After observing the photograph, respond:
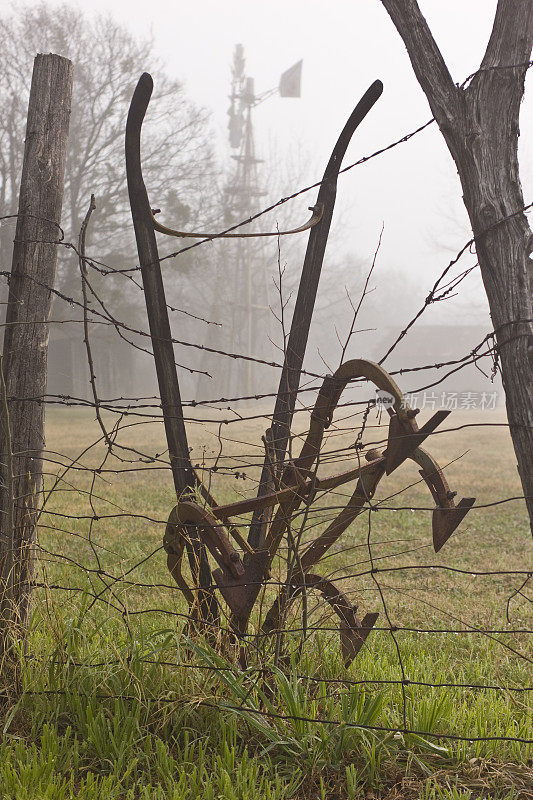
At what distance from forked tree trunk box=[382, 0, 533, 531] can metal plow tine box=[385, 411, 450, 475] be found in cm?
32

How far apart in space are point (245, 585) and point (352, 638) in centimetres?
56

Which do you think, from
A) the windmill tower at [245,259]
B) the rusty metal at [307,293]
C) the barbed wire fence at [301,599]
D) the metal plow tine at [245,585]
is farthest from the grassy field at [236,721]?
the windmill tower at [245,259]

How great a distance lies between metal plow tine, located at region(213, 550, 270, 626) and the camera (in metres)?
2.65

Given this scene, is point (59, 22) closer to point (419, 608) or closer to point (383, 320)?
point (419, 608)

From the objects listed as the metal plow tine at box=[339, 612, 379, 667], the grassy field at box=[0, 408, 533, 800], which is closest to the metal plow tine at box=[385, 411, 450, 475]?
the grassy field at box=[0, 408, 533, 800]

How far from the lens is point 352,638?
2.88m

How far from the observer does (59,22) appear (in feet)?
84.7

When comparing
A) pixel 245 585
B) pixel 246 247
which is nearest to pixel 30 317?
pixel 245 585

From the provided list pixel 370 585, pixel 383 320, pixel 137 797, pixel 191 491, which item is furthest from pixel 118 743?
pixel 383 320

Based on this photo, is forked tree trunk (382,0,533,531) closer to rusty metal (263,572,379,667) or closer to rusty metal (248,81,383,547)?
rusty metal (248,81,383,547)

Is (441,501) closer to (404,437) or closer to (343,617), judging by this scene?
(404,437)

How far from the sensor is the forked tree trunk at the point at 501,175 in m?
2.49

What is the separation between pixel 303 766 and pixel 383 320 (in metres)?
52.2

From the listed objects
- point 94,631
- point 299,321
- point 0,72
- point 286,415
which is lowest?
point 94,631
